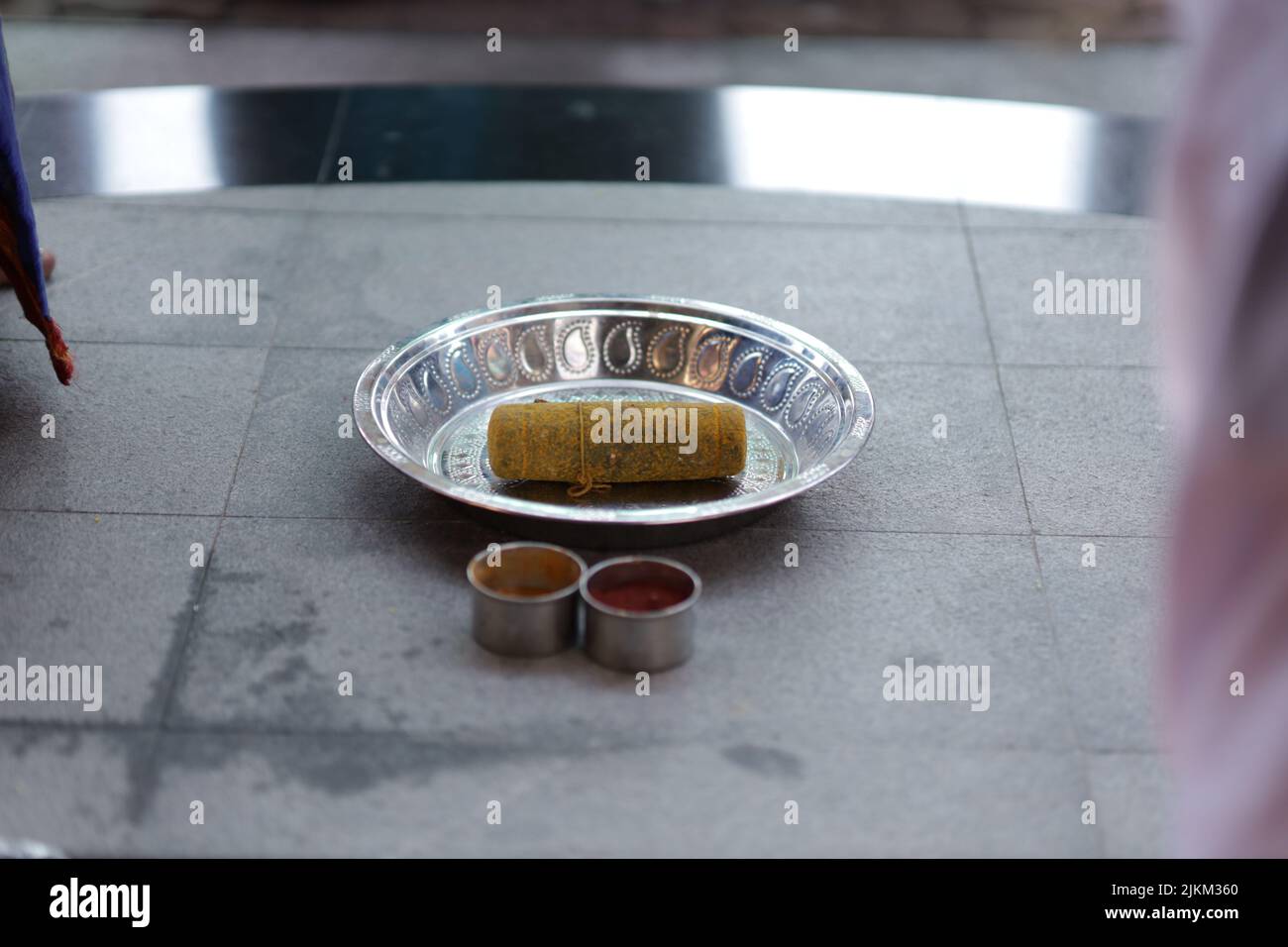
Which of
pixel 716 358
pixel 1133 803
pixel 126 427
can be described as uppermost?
pixel 716 358

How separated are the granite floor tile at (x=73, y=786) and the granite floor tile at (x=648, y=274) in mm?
1078

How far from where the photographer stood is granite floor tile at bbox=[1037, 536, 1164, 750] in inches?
74.1

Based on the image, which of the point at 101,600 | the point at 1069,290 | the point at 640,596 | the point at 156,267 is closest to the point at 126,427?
the point at 101,600

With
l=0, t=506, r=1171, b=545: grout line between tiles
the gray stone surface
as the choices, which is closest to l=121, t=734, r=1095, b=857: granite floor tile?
the gray stone surface

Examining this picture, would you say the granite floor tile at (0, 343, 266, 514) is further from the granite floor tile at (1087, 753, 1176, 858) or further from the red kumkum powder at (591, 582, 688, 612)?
the granite floor tile at (1087, 753, 1176, 858)

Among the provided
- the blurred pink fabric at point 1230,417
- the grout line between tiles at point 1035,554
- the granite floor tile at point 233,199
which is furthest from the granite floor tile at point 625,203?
the blurred pink fabric at point 1230,417

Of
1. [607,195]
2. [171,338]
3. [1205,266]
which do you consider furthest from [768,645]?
[607,195]

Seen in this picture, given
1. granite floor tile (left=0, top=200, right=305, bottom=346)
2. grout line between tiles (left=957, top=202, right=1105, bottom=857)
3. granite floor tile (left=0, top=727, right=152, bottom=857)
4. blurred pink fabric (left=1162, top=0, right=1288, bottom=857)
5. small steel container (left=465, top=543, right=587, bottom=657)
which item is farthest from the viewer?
granite floor tile (left=0, top=200, right=305, bottom=346)

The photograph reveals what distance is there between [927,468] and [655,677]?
0.69m

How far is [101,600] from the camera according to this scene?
2.04m

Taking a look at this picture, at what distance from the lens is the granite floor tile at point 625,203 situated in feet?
10.9

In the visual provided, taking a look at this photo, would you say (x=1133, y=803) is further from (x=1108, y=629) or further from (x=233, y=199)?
(x=233, y=199)

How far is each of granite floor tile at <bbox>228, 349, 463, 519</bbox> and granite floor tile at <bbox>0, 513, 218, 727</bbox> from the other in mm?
120
